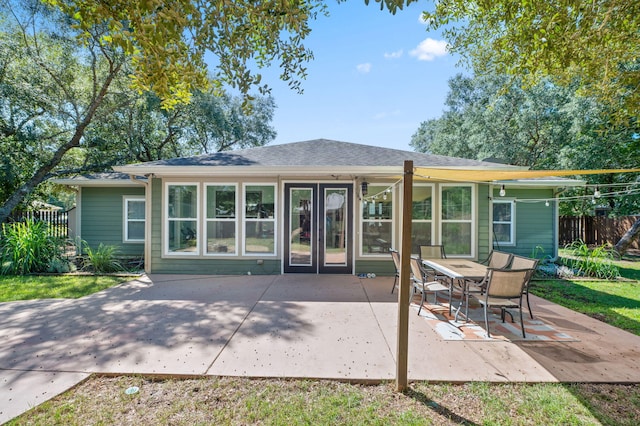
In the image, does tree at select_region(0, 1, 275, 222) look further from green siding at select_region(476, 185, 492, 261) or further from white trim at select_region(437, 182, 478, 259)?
green siding at select_region(476, 185, 492, 261)

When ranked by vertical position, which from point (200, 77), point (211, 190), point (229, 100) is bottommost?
point (211, 190)

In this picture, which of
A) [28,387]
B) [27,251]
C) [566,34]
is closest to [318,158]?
[566,34]

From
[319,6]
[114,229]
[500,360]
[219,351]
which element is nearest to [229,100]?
[114,229]

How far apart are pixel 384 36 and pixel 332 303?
18.4 ft

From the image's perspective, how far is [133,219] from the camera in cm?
963

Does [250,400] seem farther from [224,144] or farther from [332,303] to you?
[224,144]

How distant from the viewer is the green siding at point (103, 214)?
9594 mm

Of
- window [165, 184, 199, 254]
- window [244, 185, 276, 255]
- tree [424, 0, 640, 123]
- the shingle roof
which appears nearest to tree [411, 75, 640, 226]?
the shingle roof

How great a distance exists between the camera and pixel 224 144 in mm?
18500

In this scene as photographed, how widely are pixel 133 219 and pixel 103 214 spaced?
3.30ft

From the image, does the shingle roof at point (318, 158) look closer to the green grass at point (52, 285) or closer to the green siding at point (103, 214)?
the green grass at point (52, 285)

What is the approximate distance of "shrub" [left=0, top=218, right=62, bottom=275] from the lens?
7230mm

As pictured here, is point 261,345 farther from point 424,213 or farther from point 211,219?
point 424,213

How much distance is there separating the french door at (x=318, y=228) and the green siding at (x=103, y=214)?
5654 mm
